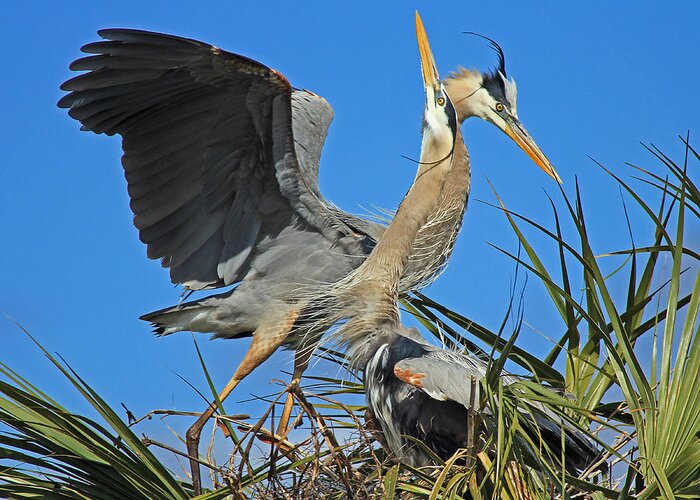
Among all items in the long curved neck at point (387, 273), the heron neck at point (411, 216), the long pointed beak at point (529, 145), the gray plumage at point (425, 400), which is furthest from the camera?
the long pointed beak at point (529, 145)

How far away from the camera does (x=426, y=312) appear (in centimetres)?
413

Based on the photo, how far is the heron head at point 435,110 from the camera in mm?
4359

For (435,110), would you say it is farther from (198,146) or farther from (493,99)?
(198,146)

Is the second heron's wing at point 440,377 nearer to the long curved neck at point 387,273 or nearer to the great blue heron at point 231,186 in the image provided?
the long curved neck at point 387,273

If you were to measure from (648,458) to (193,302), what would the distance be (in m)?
2.61

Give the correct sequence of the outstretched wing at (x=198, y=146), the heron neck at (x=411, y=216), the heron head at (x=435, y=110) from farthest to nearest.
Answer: the heron head at (x=435, y=110), the heron neck at (x=411, y=216), the outstretched wing at (x=198, y=146)

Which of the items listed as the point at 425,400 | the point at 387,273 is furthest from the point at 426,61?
the point at 425,400

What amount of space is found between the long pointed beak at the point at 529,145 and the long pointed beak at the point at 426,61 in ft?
2.03

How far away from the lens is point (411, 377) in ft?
11.0

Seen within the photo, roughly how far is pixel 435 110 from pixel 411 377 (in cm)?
146

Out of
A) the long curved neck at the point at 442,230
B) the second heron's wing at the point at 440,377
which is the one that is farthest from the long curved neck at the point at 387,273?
the second heron's wing at the point at 440,377

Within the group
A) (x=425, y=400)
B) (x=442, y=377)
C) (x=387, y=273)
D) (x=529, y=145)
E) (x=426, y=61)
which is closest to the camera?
(x=442, y=377)

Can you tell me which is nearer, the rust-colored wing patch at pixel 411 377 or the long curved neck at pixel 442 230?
the rust-colored wing patch at pixel 411 377

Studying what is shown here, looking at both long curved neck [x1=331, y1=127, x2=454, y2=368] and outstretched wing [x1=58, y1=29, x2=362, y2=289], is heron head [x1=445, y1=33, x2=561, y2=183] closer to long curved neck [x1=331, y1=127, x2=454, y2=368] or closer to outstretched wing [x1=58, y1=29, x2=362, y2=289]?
long curved neck [x1=331, y1=127, x2=454, y2=368]
